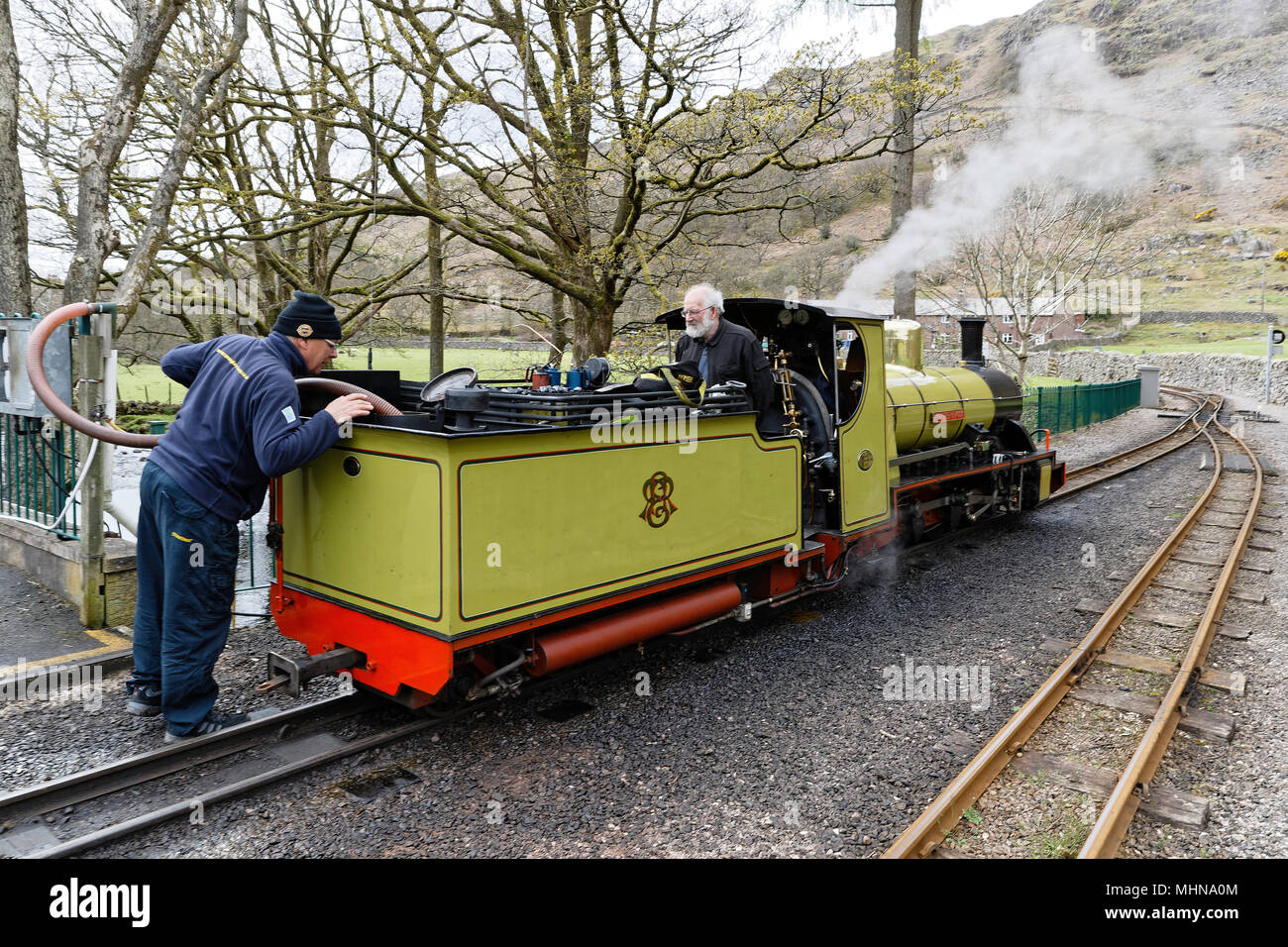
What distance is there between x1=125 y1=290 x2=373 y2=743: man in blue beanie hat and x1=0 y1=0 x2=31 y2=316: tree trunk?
4384 mm

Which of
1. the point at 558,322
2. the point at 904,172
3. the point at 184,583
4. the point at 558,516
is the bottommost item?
the point at 184,583

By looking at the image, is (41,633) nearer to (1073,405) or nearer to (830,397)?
(830,397)

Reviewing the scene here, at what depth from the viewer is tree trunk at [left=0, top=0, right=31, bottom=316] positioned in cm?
672

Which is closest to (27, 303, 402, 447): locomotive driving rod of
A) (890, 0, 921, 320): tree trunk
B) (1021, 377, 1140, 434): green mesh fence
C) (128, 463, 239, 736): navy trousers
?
(128, 463, 239, 736): navy trousers

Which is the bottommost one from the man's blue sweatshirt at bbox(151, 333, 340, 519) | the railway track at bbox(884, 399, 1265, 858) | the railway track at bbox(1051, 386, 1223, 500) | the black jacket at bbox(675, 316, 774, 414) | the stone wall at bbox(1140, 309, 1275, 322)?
the railway track at bbox(884, 399, 1265, 858)

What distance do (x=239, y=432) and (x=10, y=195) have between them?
517cm

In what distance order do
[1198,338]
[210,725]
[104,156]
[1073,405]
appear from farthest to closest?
[1198,338] < [1073,405] < [104,156] < [210,725]

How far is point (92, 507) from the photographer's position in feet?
17.4

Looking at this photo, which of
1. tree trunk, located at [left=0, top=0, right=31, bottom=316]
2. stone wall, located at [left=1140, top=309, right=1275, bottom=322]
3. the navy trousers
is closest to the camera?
the navy trousers

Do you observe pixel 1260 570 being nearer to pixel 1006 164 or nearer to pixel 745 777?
pixel 745 777

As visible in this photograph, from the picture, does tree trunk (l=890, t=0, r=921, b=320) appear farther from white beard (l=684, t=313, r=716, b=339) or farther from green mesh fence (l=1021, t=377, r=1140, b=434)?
green mesh fence (l=1021, t=377, r=1140, b=434)

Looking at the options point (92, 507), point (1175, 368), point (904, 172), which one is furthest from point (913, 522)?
point (1175, 368)
